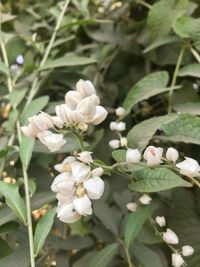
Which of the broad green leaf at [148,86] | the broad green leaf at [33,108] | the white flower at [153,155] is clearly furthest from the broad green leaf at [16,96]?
the white flower at [153,155]

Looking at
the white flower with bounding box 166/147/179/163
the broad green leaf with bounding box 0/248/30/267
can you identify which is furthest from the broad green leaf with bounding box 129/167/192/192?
the broad green leaf with bounding box 0/248/30/267

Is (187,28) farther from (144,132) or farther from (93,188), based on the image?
(93,188)

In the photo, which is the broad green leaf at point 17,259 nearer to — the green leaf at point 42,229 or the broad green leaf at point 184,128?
the green leaf at point 42,229

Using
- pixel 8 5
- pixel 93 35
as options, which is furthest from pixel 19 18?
pixel 93 35

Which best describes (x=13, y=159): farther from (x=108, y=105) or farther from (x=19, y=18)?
(x=19, y=18)

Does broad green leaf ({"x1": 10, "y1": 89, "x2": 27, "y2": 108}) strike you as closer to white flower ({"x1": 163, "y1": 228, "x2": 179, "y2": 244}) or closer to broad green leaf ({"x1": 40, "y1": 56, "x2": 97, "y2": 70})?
broad green leaf ({"x1": 40, "y1": 56, "x2": 97, "y2": 70})

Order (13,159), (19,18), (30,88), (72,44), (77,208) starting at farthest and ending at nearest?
(19,18) < (72,44) < (30,88) < (13,159) < (77,208)

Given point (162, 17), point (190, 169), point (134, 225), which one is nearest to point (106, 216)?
point (134, 225)
